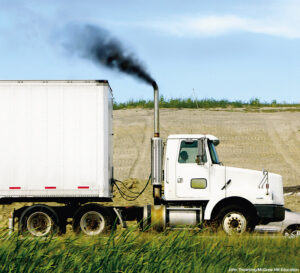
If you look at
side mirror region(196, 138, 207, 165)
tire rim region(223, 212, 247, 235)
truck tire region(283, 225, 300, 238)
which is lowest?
truck tire region(283, 225, 300, 238)

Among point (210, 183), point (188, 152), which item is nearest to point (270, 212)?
point (210, 183)

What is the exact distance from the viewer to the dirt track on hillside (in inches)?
1473

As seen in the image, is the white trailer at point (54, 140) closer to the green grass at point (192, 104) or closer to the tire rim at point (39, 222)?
the tire rim at point (39, 222)

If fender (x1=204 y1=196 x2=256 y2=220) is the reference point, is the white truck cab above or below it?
above

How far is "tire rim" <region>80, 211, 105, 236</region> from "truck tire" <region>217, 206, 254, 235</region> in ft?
9.81

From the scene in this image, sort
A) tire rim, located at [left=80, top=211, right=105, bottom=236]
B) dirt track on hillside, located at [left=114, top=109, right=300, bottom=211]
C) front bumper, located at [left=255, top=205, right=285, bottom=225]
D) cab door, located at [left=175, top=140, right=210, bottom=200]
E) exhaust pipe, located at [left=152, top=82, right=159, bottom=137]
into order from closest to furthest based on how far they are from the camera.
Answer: tire rim, located at [left=80, top=211, right=105, bottom=236] → front bumper, located at [left=255, top=205, right=285, bottom=225] → cab door, located at [left=175, top=140, right=210, bottom=200] → exhaust pipe, located at [left=152, top=82, right=159, bottom=137] → dirt track on hillside, located at [left=114, top=109, right=300, bottom=211]

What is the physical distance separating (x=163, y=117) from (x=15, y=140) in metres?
31.9

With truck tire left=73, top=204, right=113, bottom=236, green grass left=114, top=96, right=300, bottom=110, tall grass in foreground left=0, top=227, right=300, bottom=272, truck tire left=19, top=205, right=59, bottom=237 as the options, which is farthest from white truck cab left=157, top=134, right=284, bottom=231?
green grass left=114, top=96, right=300, bottom=110

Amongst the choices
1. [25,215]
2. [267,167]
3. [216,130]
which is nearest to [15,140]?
[25,215]

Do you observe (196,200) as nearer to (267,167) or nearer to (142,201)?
(142,201)

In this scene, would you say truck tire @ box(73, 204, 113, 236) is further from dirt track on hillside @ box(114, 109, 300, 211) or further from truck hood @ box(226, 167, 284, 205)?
dirt track on hillside @ box(114, 109, 300, 211)

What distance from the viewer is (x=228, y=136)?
141 feet

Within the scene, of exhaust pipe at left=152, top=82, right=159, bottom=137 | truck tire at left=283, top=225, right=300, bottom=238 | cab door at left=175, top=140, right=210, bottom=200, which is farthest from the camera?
exhaust pipe at left=152, top=82, right=159, bottom=137

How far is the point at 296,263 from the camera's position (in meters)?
10.4
